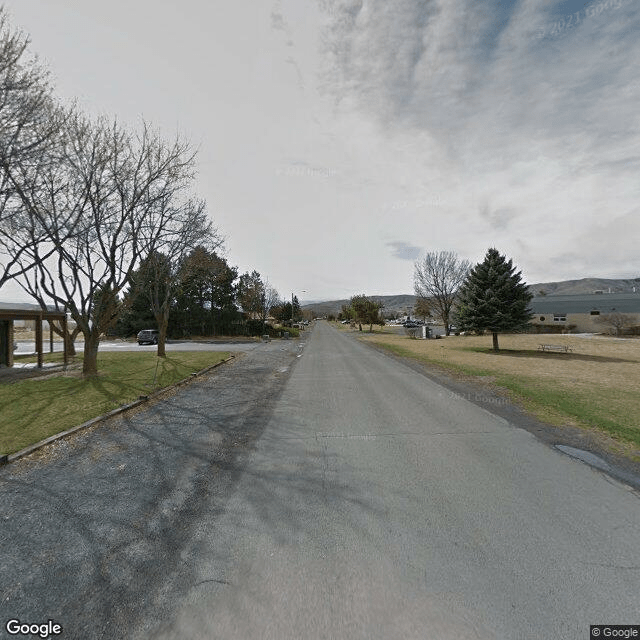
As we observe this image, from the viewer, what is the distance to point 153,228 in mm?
14758

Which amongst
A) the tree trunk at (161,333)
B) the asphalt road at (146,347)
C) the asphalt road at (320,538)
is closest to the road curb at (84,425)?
the asphalt road at (320,538)

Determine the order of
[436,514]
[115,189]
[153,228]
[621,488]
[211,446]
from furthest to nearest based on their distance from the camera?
[153,228], [115,189], [211,446], [621,488], [436,514]

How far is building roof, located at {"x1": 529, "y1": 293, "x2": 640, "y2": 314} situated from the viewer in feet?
154

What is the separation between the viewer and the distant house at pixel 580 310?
4591cm

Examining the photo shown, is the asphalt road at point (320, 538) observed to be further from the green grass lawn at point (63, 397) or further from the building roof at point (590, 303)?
the building roof at point (590, 303)

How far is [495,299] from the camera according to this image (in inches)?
859

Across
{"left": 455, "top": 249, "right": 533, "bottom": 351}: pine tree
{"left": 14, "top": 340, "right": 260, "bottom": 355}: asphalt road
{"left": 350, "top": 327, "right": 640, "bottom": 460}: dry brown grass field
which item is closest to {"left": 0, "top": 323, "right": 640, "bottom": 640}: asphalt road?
{"left": 350, "top": 327, "right": 640, "bottom": 460}: dry brown grass field

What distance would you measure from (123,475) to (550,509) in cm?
539

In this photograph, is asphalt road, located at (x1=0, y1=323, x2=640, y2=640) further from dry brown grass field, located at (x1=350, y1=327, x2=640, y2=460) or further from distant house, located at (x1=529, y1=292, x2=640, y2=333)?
distant house, located at (x1=529, y1=292, x2=640, y2=333)

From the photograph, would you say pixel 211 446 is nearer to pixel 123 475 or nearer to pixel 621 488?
pixel 123 475

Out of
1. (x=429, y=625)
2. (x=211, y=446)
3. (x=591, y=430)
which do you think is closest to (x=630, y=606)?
(x=429, y=625)

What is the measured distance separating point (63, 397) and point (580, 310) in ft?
203

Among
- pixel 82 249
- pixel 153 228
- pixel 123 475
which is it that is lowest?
pixel 123 475

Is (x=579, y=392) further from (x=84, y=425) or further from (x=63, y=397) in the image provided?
(x=63, y=397)
